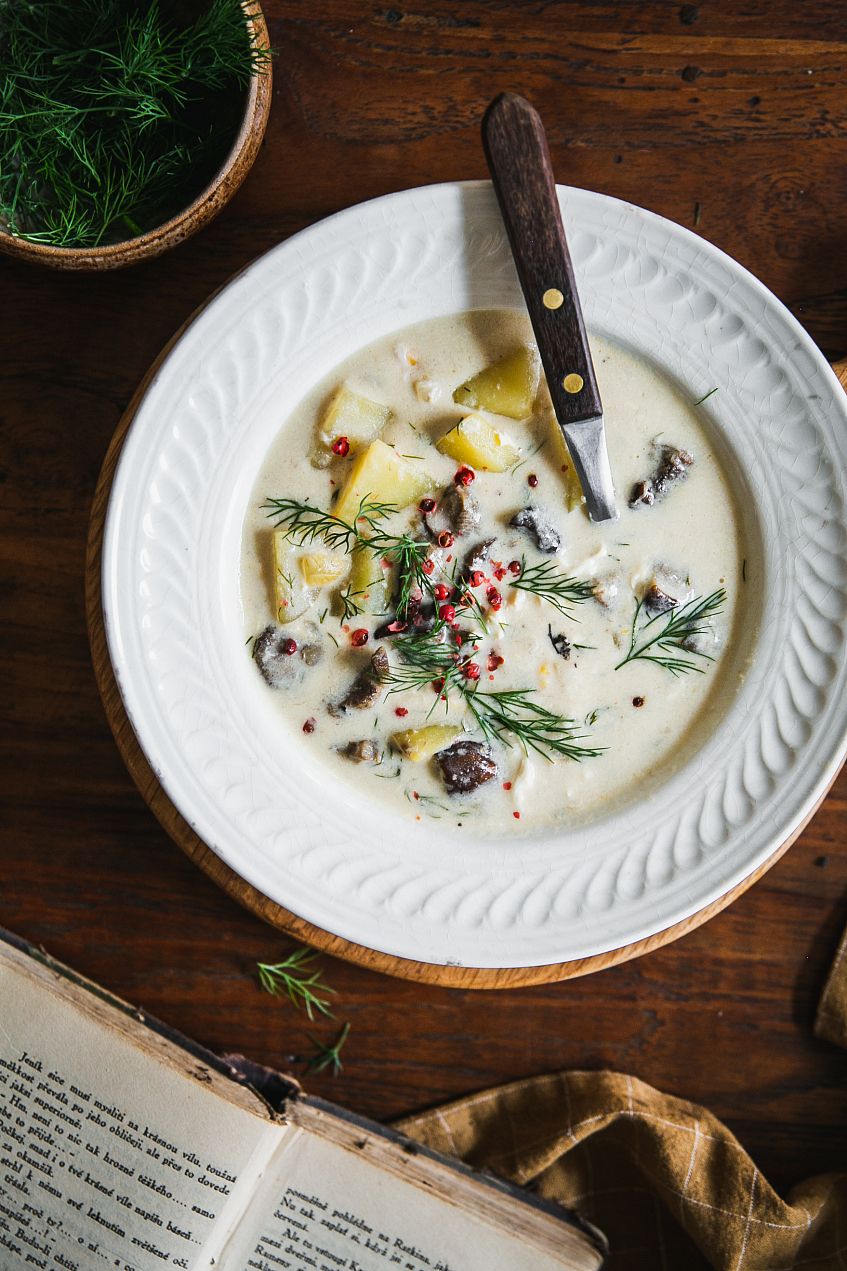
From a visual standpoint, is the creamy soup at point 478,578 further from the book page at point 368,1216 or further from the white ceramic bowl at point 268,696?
the book page at point 368,1216

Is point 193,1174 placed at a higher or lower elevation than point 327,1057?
lower

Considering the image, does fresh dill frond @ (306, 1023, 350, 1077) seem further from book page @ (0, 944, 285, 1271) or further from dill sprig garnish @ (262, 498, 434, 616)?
dill sprig garnish @ (262, 498, 434, 616)

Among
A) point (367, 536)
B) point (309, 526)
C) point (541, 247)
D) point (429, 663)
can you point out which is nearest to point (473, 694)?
point (429, 663)

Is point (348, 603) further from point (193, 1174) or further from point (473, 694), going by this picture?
point (193, 1174)

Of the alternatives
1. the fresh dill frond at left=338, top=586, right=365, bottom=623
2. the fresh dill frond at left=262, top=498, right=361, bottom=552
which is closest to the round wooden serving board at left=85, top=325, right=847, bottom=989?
the fresh dill frond at left=262, top=498, right=361, bottom=552

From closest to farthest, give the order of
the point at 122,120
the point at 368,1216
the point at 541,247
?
the point at 541,247 < the point at 122,120 < the point at 368,1216
